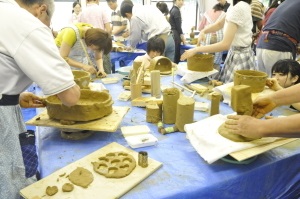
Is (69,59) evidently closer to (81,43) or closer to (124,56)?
(81,43)

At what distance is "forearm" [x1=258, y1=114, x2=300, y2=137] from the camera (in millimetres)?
1031

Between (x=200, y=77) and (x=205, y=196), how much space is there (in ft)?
4.58

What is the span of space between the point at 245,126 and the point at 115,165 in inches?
23.0

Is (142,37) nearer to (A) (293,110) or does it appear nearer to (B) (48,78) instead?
(A) (293,110)

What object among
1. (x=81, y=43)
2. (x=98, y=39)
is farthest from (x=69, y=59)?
(x=98, y=39)

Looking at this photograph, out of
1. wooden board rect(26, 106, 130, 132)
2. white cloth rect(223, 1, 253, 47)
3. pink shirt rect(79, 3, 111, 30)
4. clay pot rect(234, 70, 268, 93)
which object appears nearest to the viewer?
wooden board rect(26, 106, 130, 132)

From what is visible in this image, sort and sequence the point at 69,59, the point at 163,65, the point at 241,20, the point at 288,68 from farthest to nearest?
the point at 163,65, the point at 69,59, the point at 241,20, the point at 288,68

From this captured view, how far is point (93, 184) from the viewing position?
103 centimetres

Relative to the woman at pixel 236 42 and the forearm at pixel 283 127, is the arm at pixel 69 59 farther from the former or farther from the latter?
the forearm at pixel 283 127

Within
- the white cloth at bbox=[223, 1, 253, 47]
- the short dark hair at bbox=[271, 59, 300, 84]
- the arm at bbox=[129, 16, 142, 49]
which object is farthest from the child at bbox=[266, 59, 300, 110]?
the arm at bbox=[129, 16, 142, 49]

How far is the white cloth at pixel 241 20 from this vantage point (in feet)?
7.29

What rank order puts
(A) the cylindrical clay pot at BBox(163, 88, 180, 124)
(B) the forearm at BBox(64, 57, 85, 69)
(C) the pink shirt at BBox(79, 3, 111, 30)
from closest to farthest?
(A) the cylindrical clay pot at BBox(163, 88, 180, 124) → (B) the forearm at BBox(64, 57, 85, 69) → (C) the pink shirt at BBox(79, 3, 111, 30)

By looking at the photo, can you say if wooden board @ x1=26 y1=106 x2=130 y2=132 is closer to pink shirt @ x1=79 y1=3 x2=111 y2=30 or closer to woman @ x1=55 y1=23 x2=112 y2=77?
woman @ x1=55 y1=23 x2=112 y2=77

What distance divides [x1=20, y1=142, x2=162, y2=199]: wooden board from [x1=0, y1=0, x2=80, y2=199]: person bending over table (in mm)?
167
